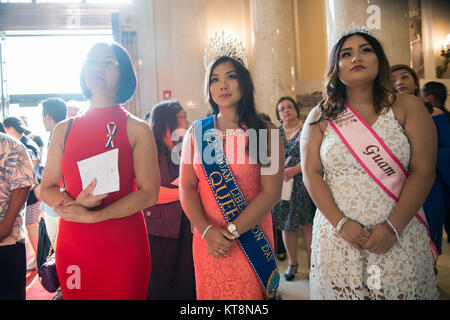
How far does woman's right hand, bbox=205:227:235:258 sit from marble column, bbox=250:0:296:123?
136 inches

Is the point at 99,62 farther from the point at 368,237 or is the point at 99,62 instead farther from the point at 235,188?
the point at 368,237

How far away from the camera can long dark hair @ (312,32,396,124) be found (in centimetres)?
133

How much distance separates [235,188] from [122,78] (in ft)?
2.15

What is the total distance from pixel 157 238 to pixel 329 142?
127cm

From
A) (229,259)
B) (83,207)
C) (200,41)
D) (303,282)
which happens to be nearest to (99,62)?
(83,207)

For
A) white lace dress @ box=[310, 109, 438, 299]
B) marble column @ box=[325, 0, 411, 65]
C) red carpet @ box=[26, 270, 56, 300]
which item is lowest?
red carpet @ box=[26, 270, 56, 300]

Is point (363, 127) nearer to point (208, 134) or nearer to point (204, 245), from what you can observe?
point (208, 134)

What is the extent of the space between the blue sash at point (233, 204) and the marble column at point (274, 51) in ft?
10.8

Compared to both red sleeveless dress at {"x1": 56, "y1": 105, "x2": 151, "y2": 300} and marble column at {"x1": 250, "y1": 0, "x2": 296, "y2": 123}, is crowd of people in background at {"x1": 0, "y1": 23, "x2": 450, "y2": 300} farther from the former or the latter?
marble column at {"x1": 250, "y1": 0, "x2": 296, "y2": 123}

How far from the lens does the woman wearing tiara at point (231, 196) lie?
4.46 ft

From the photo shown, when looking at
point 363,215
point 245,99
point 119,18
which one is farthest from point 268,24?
point 363,215

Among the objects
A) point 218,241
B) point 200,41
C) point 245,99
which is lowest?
point 218,241

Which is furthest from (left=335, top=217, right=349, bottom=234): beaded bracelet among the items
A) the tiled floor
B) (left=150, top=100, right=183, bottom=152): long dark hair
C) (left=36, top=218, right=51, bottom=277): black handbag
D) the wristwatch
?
(left=36, top=218, right=51, bottom=277): black handbag

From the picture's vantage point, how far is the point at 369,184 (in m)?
1.26
